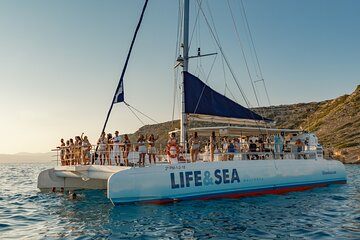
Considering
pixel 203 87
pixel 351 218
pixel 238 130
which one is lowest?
pixel 351 218

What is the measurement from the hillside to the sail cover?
17.0 m

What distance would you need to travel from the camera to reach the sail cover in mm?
15812

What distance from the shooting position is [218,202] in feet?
43.6

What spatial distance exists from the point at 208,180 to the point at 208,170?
37 cm

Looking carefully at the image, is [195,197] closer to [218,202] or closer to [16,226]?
[218,202]

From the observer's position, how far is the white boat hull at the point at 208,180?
12055mm

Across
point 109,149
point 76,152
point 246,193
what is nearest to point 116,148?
point 109,149

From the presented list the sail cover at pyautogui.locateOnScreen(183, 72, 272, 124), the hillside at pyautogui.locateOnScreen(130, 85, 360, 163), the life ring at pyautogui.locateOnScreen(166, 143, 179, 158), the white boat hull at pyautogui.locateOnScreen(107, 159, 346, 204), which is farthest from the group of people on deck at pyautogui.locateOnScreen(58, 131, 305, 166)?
the hillside at pyautogui.locateOnScreen(130, 85, 360, 163)

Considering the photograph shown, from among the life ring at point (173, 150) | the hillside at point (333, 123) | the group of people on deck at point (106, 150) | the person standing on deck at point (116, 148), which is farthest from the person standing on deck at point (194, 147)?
the hillside at point (333, 123)

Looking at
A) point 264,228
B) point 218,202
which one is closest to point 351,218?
point 264,228

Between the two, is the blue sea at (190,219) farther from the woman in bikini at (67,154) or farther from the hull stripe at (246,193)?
the woman in bikini at (67,154)

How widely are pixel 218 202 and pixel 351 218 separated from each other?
4.47 metres

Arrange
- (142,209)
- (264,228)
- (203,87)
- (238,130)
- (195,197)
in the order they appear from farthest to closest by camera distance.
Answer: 1. (238,130)
2. (203,87)
3. (195,197)
4. (142,209)
5. (264,228)

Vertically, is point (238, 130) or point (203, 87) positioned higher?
point (203, 87)
